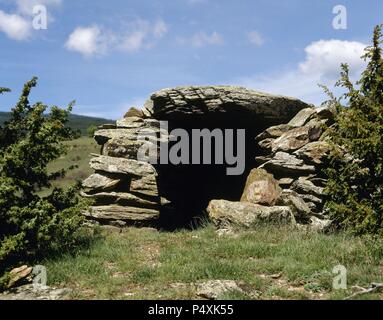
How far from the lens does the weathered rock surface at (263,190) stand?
50.4ft

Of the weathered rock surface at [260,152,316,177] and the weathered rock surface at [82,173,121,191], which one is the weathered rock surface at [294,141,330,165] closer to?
the weathered rock surface at [260,152,316,177]

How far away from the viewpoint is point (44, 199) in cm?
1234

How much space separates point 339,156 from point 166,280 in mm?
6344

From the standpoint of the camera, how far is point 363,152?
1130 cm

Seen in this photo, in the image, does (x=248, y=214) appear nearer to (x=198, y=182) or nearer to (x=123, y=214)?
(x=123, y=214)

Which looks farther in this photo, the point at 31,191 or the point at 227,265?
the point at 31,191

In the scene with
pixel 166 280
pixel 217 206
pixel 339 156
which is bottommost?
pixel 166 280

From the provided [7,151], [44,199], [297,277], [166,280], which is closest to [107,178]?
[44,199]

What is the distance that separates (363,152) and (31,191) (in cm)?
874

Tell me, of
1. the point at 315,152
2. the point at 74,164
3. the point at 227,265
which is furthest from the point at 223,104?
the point at 74,164

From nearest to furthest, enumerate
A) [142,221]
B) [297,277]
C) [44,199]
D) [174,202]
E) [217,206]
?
[297,277] → [44,199] → [217,206] → [142,221] → [174,202]

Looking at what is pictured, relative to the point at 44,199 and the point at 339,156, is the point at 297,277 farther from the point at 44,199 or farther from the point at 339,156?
the point at 44,199

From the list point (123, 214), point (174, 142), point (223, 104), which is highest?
point (223, 104)

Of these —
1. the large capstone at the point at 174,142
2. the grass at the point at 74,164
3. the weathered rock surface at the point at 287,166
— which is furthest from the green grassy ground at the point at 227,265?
the grass at the point at 74,164
